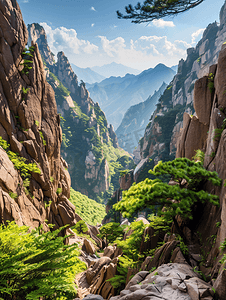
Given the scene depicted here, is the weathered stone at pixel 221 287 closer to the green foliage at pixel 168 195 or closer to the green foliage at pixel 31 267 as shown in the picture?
the green foliage at pixel 168 195

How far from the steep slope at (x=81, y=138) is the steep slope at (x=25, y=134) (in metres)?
73.5

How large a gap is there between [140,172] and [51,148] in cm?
3600

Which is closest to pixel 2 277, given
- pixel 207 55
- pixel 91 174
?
pixel 207 55

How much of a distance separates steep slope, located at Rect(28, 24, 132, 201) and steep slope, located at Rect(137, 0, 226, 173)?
38.1m

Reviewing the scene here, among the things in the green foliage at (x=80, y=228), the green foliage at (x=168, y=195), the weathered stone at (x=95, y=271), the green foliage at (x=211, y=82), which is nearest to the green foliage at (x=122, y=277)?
the weathered stone at (x=95, y=271)

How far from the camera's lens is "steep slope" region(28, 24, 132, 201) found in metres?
91.0

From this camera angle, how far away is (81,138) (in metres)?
101

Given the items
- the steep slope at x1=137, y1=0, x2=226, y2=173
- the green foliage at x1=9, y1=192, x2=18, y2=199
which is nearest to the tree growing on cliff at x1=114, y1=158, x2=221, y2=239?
the green foliage at x1=9, y1=192, x2=18, y2=199

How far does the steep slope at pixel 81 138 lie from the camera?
299 ft

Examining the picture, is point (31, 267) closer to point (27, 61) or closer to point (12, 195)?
point (12, 195)

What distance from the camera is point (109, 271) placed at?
11.2 m

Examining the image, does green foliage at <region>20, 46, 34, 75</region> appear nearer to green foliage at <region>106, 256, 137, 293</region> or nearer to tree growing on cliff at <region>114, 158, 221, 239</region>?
tree growing on cliff at <region>114, 158, 221, 239</region>

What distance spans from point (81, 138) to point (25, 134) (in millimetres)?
87031

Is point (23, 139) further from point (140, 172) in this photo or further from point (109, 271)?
point (140, 172)
